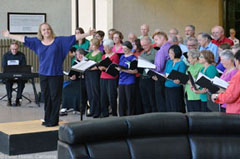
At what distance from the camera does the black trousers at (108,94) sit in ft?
31.2

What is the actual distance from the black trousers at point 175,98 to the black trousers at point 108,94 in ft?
4.72

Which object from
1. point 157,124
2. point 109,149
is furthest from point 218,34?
point 109,149

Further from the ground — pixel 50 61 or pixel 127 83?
pixel 50 61

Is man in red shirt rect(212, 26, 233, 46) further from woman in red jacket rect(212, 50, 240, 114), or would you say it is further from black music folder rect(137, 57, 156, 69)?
woman in red jacket rect(212, 50, 240, 114)

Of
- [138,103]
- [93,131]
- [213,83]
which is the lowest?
[138,103]

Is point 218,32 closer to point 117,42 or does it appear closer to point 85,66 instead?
point 117,42

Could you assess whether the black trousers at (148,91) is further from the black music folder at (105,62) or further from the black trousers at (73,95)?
the black trousers at (73,95)

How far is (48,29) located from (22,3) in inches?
460

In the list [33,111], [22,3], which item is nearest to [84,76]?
[33,111]

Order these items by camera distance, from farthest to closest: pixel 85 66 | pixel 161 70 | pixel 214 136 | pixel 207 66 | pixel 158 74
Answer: pixel 161 70, pixel 85 66, pixel 158 74, pixel 207 66, pixel 214 136

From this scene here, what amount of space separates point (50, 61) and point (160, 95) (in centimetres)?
221

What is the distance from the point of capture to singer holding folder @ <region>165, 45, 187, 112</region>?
820 cm

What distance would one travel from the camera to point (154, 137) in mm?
3791

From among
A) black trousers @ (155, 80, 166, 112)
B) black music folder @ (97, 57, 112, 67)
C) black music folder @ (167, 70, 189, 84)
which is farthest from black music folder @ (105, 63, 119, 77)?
black music folder @ (167, 70, 189, 84)
